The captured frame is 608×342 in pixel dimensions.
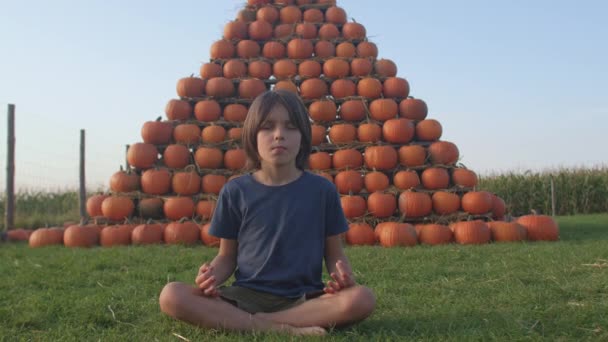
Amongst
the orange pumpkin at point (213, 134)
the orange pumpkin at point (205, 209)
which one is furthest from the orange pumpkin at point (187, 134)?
the orange pumpkin at point (205, 209)

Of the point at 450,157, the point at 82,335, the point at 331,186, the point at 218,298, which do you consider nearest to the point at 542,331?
the point at 331,186

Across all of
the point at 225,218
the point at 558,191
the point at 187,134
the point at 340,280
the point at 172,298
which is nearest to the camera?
the point at 340,280

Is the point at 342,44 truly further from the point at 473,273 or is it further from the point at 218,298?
the point at 218,298

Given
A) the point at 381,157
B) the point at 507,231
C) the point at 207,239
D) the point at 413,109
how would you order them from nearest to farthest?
the point at 507,231 < the point at 207,239 < the point at 381,157 < the point at 413,109

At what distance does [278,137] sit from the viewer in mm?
2303

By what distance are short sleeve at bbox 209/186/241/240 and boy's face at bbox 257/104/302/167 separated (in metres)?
0.29

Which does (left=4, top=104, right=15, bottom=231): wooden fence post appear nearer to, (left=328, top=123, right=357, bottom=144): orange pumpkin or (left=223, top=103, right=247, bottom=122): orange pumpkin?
(left=223, top=103, right=247, bottom=122): orange pumpkin

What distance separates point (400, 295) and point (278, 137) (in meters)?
1.50

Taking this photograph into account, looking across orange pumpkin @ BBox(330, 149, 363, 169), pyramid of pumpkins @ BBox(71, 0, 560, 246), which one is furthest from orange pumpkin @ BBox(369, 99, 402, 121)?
orange pumpkin @ BBox(330, 149, 363, 169)

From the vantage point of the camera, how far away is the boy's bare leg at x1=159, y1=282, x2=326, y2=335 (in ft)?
7.50

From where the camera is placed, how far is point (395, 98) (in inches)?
321

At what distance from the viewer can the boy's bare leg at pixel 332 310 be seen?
2.22 meters

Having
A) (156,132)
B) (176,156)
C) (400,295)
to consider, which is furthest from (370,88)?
(400,295)

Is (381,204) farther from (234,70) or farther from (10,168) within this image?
(10,168)
